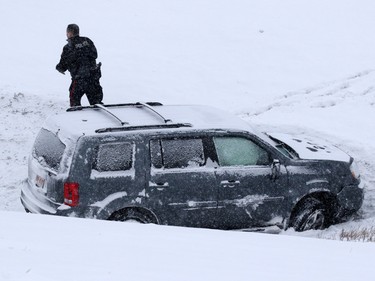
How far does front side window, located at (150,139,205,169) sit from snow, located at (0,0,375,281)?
1.43 m

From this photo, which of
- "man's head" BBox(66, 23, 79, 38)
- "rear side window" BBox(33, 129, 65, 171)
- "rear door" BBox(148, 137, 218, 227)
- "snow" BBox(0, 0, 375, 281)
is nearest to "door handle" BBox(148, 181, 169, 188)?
"rear door" BBox(148, 137, 218, 227)

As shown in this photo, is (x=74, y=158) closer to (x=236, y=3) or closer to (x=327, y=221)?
(x=327, y=221)

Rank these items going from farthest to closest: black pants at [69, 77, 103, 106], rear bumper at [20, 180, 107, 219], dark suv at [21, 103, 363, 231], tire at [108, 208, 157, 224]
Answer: black pants at [69, 77, 103, 106]
tire at [108, 208, 157, 224]
dark suv at [21, 103, 363, 231]
rear bumper at [20, 180, 107, 219]

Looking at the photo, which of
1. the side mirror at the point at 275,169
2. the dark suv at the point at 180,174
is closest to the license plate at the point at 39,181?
the dark suv at the point at 180,174

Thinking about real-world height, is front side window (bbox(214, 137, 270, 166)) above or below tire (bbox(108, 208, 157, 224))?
above

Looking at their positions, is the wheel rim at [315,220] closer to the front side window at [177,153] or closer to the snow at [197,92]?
the snow at [197,92]

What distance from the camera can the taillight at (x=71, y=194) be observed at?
25.7 ft

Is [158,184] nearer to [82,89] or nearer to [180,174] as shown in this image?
[180,174]

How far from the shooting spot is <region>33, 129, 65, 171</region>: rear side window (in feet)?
26.7

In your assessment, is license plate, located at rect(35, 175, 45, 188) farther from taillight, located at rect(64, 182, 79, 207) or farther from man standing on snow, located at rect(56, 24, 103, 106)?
man standing on snow, located at rect(56, 24, 103, 106)

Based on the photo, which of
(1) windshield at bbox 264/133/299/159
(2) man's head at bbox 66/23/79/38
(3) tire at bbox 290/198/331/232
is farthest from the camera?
(2) man's head at bbox 66/23/79/38

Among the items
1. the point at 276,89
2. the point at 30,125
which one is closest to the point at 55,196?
the point at 30,125

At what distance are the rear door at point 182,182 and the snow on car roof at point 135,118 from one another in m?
0.27

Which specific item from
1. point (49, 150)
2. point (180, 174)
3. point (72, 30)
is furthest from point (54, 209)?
point (72, 30)
